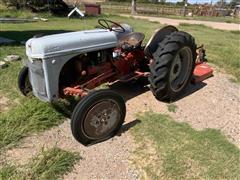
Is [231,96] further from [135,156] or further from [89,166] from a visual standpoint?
[89,166]

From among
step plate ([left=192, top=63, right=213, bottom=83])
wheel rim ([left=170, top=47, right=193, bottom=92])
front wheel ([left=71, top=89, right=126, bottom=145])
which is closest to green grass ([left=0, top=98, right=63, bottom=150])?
front wheel ([left=71, top=89, right=126, bottom=145])

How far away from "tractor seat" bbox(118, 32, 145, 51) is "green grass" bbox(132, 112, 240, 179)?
120 cm

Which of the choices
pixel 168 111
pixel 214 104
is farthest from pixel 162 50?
pixel 214 104

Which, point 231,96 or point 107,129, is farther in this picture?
point 231,96

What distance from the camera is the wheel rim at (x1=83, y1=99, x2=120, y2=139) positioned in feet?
12.2

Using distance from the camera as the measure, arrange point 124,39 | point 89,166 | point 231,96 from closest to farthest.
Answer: point 89,166 → point 124,39 → point 231,96

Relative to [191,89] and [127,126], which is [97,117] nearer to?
[127,126]

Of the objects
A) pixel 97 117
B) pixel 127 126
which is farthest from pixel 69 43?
pixel 127 126

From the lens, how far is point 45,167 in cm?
335

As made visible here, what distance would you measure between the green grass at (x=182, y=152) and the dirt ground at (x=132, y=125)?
6.2 inches

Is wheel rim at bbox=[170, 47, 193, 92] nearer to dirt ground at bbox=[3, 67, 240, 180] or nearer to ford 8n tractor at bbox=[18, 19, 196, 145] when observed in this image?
ford 8n tractor at bbox=[18, 19, 196, 145]

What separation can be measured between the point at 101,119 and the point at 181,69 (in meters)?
1.89

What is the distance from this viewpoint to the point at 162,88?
4.62 metres

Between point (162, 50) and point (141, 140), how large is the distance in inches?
54.5
